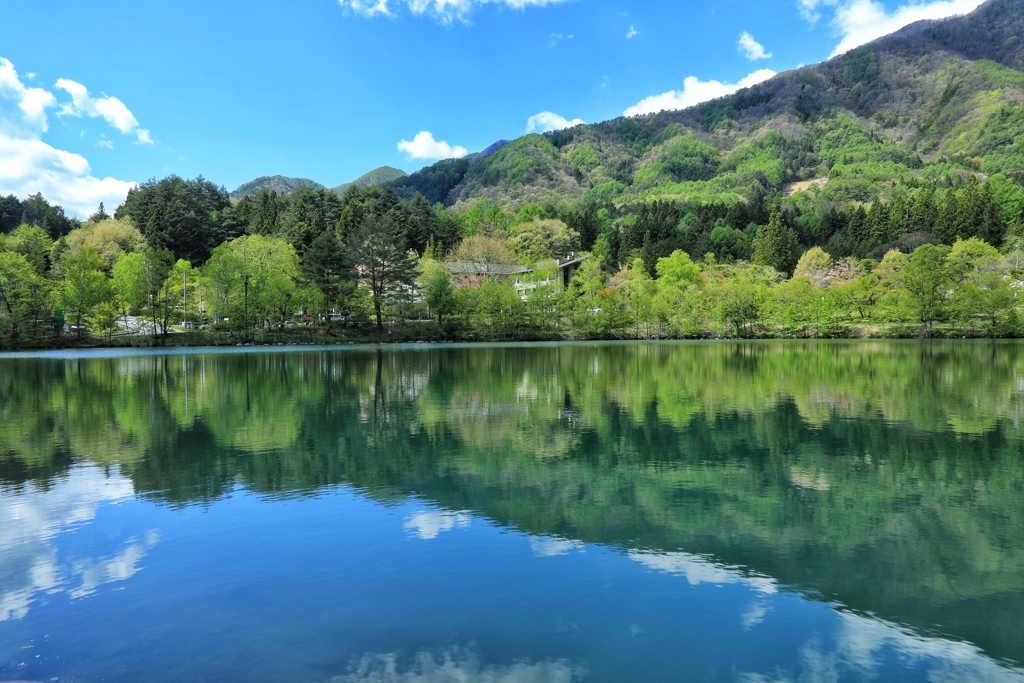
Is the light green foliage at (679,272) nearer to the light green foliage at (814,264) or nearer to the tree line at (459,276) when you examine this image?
the tree line at (459,276)

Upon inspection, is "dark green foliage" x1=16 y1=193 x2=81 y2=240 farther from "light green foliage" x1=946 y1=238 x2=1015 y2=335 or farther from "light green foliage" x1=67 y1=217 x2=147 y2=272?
"light green foliage" x1=946 y1=238 x2=1015 y2=335

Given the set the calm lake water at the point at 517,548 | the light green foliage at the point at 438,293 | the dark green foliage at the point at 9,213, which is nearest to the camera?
the calm lake water at the point at 517,548

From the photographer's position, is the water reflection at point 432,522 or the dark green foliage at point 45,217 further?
the dark green foliage at point 45,217

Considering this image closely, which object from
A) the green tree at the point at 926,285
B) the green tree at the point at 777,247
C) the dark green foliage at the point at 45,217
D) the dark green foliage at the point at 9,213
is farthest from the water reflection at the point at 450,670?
the dark green foliage at the point at 9,213

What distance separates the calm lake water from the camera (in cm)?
478

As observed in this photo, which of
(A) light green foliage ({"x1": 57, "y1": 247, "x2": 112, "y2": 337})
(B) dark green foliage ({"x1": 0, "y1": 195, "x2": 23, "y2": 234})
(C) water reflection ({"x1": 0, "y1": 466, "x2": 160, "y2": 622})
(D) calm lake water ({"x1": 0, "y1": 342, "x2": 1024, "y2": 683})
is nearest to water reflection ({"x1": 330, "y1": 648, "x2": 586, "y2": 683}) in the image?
(D) calm lake water ({"x1": 0, "y1": 342, "x2": 1024, "y2": 683})

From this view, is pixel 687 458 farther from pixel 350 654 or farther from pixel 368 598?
pixel 350 654

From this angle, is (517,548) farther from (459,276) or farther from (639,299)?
(459,276)

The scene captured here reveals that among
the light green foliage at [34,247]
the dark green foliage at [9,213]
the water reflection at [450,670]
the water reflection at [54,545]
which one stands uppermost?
the dark green foliage at [9,213]

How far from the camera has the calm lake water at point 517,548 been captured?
4.78 metres

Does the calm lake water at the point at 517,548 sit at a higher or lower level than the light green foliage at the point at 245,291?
lower

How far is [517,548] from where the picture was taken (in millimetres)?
7000

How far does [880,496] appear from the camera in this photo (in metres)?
8.75

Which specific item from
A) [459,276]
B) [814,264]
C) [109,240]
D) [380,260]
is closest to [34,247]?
[109,240]
